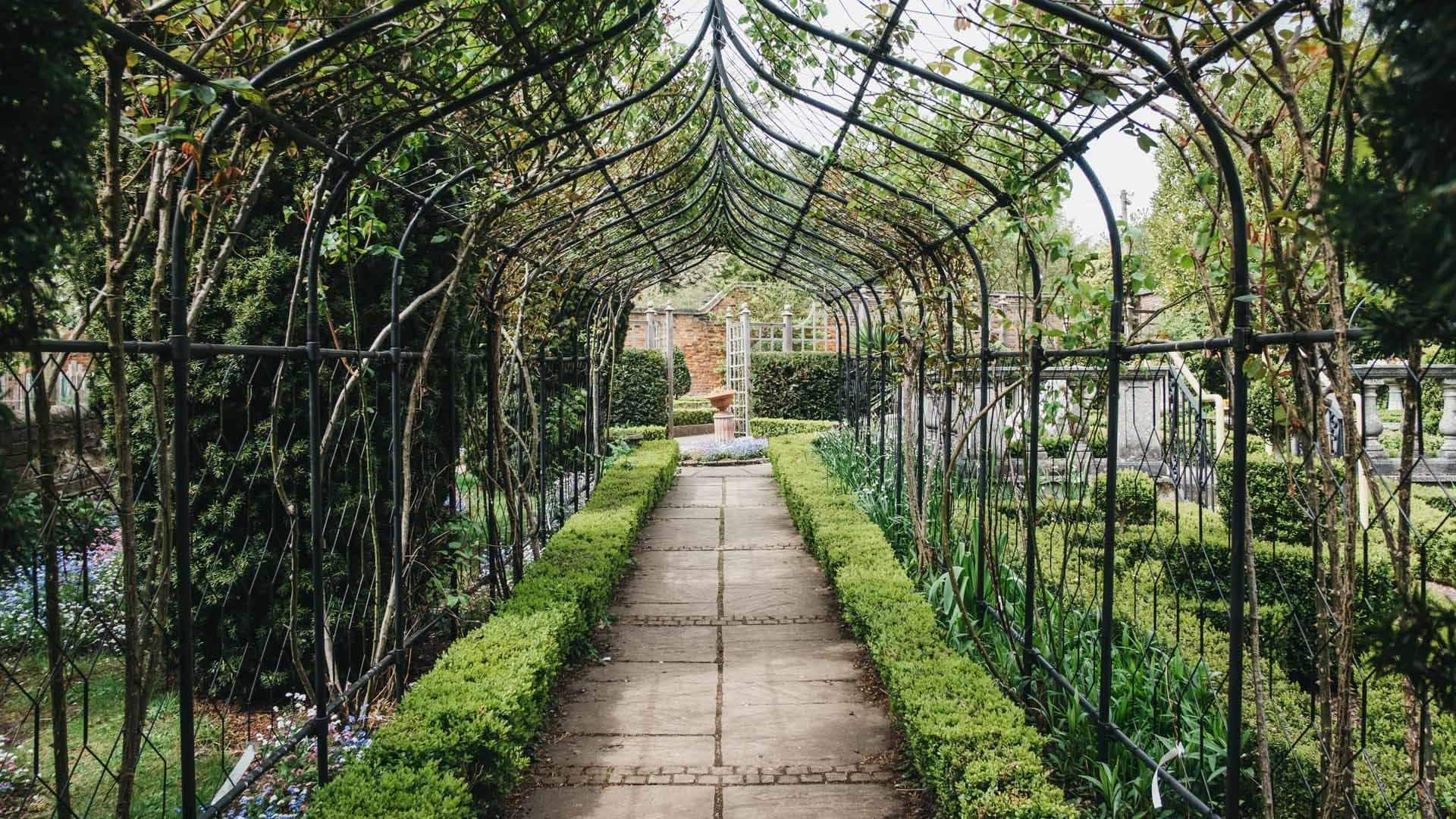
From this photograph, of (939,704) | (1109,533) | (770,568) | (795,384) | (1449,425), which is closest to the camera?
(1109,533)

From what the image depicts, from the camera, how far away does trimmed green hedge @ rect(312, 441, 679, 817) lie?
2486 mm

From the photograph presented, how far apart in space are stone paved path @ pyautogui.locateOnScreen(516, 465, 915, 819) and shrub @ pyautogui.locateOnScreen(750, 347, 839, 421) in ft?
36.2

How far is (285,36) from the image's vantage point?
2.56 metres

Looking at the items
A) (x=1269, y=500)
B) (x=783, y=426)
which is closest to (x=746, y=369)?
(x=783, y=426)

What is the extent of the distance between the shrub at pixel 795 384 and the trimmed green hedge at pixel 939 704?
38.3ft

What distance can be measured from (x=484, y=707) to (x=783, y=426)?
12.9m

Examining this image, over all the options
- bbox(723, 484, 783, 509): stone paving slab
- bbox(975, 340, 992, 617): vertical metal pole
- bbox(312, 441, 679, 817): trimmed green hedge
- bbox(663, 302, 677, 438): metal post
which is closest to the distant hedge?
bbox(663, 302, 677, 438): metal post

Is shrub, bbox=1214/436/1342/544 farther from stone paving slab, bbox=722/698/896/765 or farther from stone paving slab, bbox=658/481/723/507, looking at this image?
stone paving slab, bbox=658/481/723/507

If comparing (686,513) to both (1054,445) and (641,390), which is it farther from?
(641,390)

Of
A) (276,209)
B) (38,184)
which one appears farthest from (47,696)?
(38,184)

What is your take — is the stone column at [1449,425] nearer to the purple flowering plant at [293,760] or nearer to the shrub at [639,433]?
the purple flowering plant at [293,760]

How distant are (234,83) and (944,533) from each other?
3365mm

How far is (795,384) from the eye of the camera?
17.5 m

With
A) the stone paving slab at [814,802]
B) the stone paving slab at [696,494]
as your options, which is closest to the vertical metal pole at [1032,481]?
the stone paving slab at [814,802]
